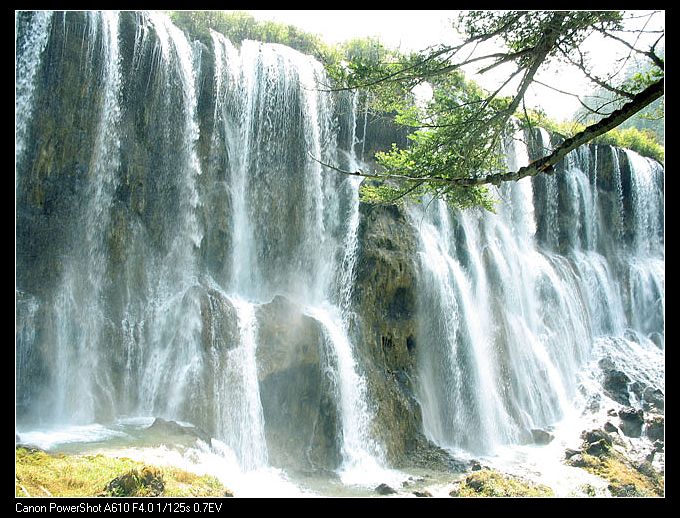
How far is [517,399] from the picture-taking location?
1457cm

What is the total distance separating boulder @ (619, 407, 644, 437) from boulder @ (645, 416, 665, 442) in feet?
0.61

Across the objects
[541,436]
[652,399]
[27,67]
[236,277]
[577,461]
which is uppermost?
[27,67]

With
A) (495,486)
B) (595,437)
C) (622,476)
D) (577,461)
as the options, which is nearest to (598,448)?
(595,437)

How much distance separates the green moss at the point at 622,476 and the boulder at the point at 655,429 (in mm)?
2069

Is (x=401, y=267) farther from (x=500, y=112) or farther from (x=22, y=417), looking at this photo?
(x=22, y=417)

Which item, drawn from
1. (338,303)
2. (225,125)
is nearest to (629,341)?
(338,303)

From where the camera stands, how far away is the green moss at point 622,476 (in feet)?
36.0

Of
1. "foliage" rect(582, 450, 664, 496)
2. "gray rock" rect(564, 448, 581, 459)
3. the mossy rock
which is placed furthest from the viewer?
"gray rock" rect(564, 448, 581, 459)

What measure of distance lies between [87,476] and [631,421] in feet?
44.4

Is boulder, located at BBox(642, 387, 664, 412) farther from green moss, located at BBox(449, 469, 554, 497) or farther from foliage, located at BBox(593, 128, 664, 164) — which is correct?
foliage, located at BBox(593, 128, 664, 164)

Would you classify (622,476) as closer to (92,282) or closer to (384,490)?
(384,490)

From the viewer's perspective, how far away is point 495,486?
956 centimetres

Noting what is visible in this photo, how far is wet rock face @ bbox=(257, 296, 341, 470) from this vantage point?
10.7 metres

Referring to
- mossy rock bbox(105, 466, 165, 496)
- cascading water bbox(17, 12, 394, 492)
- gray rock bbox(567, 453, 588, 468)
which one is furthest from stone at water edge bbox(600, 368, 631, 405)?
mossy rock bbox(105, 466, 165, 496)
